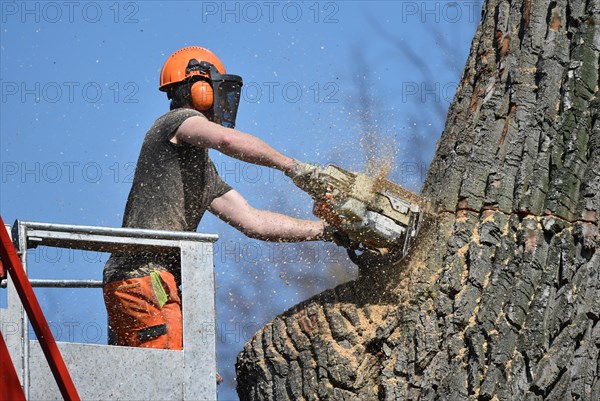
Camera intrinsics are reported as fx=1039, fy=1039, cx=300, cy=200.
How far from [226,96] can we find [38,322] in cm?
236

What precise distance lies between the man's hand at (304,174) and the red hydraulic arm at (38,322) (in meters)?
1.66

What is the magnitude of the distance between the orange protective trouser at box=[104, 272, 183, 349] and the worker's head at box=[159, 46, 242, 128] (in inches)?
42.9

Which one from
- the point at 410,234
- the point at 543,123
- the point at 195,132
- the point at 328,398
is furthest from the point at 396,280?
the point at 195,132

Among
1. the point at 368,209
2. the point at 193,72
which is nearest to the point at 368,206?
the point at 368,209

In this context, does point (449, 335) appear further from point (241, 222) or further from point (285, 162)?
point (241, 222)

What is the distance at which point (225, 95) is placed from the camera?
573 cm

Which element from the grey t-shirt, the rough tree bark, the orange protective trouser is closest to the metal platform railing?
the rough tree bark

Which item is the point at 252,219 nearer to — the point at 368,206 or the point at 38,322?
the point at 368,206

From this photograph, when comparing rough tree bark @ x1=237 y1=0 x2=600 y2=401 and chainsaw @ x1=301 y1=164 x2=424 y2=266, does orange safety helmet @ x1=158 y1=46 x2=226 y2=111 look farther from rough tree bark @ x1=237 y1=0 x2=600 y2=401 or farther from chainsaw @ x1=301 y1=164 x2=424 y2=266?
rough tree bark @ x1=237 y1=0 x2=600 y2=401

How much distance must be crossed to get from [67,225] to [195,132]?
4.62ft

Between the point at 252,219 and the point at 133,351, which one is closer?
the point at 133,351

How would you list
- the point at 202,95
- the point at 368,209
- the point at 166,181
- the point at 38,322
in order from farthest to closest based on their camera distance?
the point at 202,95, the point at 166,181, the point at 368,209, the point at 38,322

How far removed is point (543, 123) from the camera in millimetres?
4570

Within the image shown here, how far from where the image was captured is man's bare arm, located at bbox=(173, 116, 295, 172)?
509cm
